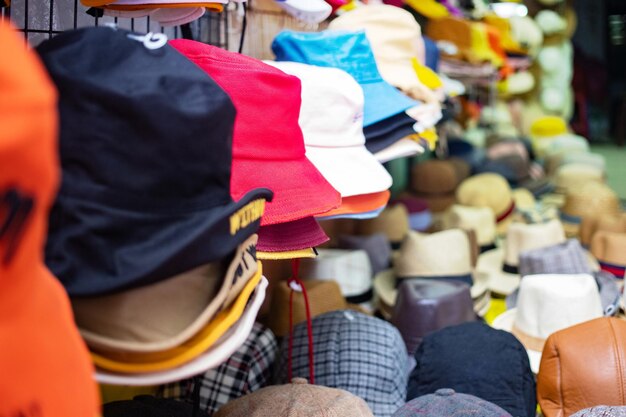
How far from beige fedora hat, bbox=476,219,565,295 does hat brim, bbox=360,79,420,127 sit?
146cm

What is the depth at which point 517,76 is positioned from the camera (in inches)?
260

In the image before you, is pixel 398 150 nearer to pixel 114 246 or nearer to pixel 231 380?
pixel 231 380

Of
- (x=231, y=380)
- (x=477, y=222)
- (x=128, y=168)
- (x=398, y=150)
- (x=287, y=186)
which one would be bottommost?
(x=477, y=222)

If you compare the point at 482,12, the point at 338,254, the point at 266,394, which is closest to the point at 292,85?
the point at 266,394

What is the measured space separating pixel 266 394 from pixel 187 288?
2.06 feet

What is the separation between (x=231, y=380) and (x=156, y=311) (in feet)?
3.63

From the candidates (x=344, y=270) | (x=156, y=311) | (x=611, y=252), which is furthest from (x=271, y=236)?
(x=611, y=252)

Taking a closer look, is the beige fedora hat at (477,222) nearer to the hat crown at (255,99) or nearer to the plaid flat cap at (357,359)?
the plaid flat cap at (357,359)

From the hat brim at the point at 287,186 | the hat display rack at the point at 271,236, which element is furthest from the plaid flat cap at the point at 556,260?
the hat brim at the point at 287,186

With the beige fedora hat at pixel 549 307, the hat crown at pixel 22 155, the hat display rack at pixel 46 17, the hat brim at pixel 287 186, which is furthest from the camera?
the beige fedora hat at pixel 549 307

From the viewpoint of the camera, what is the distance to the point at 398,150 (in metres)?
1.91

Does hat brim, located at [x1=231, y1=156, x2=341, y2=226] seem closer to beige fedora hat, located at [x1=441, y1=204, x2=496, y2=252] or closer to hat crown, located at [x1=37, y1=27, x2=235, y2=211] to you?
hat crown, located at [x1=37, y1=27, x2=235, y2=211]

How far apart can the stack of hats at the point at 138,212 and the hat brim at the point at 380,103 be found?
97 cm

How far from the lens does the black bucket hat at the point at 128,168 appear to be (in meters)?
0.72
